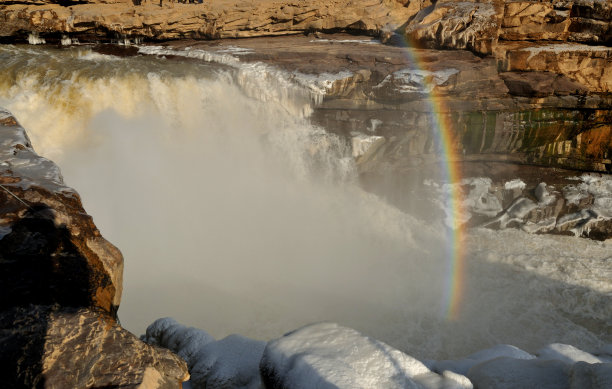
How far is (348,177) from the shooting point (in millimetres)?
9867

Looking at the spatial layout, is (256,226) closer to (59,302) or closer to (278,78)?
(278,78)

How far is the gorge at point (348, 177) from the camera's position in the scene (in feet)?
22.7

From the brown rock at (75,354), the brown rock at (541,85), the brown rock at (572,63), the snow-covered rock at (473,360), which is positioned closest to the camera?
the brown rock at (75,354)

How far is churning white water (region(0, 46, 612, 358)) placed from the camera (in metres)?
6.55

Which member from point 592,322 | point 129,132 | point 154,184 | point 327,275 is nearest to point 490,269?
point 592,322

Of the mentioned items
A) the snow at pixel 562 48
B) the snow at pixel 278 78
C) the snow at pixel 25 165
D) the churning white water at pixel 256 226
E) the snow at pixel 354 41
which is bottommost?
the churning white water at pixel 256 226

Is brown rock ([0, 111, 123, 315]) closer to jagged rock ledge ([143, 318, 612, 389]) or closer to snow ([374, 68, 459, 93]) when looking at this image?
jagged rock ledge ([143, 318, 612, 389])

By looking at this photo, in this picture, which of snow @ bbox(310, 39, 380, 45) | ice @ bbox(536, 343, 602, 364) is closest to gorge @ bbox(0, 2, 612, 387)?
snow @ bbox(310, 39, 380, 45)

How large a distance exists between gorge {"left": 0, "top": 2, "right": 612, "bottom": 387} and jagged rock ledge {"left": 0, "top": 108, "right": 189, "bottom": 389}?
9.99 ft

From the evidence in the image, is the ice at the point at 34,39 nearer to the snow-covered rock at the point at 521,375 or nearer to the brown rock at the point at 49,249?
the brown rock at the point at 49,249

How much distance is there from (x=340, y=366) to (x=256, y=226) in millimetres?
6154

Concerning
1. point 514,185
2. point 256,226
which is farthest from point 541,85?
Answer: point 256,226

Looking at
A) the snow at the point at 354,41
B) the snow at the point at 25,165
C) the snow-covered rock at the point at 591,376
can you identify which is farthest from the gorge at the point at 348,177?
the snow-covered rock at the point at 591,376

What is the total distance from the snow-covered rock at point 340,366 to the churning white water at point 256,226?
320cm
